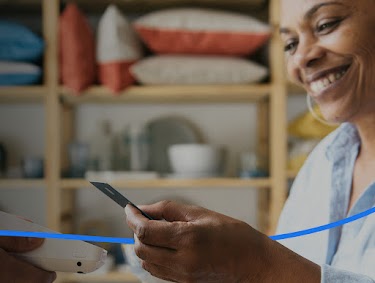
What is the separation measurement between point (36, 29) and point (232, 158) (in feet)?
0.89

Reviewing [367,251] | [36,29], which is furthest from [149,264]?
[36,29]

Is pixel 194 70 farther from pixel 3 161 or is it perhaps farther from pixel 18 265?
pixel 18 265

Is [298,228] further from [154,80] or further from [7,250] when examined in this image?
[154,80]

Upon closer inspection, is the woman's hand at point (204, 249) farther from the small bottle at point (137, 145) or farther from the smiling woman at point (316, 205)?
the small bottle at point (137, 145)

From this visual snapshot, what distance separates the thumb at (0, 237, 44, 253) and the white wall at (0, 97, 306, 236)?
46 mm

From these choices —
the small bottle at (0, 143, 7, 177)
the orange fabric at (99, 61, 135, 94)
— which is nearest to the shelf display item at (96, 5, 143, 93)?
the orange fabric at (99, 61, 135, 94)

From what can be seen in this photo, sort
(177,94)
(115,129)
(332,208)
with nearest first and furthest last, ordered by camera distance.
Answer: (332,208), (115,129), (177,94)

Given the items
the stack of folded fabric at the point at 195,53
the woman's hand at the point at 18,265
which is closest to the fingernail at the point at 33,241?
the woman's hand at the point at 18,265

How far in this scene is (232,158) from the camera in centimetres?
58

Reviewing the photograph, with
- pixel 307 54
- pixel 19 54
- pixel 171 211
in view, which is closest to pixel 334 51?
pixel 307 54

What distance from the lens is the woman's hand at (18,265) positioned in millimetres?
235

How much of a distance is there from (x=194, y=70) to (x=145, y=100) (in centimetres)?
16

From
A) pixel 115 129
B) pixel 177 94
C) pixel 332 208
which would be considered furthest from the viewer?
pixel 177 94

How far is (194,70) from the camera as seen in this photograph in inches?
26.0
